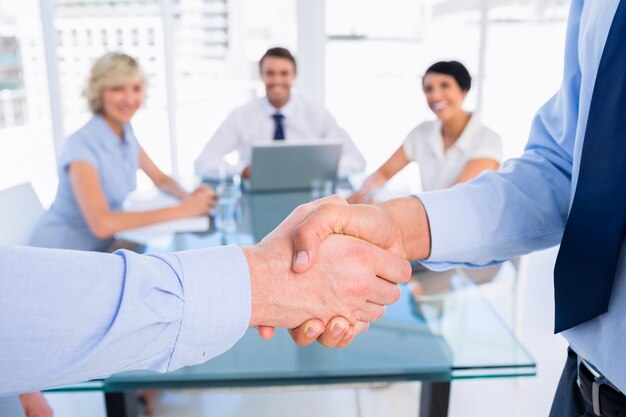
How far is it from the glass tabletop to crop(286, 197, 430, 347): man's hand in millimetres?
272

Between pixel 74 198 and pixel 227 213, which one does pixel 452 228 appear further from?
pixel 74 198

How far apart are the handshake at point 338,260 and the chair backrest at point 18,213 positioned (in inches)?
102

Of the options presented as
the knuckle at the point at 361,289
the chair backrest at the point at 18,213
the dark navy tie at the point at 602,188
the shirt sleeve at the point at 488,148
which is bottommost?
the chair backrest at the point at 18,213

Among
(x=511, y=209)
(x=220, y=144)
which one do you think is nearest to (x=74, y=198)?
(x=220, y=144)

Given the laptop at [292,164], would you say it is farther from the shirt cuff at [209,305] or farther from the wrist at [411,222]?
the shirt cuff at [209,305]

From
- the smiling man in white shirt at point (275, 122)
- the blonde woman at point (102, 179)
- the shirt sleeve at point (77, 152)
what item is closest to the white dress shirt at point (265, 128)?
the smiling man in white shirt at point (275, 122)

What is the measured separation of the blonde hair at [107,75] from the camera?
250 centimetres

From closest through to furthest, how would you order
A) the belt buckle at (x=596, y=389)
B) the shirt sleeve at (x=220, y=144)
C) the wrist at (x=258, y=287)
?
1. the belt buckle at (x=596, y=389)
2. the wrist at (x=258, y=287)
3. the shirt sleeve at (x=220, y=144)

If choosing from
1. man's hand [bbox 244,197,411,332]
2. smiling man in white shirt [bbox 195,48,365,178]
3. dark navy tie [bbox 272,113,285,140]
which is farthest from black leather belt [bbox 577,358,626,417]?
dark navy tie [bbox 272,113,285,140]

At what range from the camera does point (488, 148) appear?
2582 millimetres

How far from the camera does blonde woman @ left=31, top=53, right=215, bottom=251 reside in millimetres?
2271

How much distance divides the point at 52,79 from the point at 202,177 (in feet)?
6.89

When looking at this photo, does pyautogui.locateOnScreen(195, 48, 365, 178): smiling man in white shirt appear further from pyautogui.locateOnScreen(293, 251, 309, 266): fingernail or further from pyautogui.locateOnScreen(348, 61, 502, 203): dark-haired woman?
pyautogui.locateOnScreen(293, 251, 309, 266): fingernail

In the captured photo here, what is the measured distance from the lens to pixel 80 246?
250 centimetres
